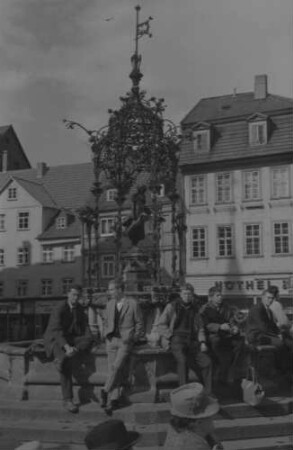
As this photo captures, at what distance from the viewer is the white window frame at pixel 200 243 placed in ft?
118

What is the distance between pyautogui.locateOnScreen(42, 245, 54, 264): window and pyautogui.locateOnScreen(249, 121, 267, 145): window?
643 inches

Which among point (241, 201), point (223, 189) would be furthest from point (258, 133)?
point (241, 201)

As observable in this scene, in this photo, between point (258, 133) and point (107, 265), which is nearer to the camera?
point (258, 133)

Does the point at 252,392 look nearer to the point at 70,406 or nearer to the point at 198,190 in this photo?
the point at 70,406

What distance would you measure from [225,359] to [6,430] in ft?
9.94

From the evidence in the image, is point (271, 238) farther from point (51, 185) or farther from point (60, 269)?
point (51, 185)

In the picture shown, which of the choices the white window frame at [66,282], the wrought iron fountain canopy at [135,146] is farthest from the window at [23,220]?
the wrought iron fountain canopy at [135,146]

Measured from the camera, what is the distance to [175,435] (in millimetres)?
3346

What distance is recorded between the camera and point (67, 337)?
8406 mm

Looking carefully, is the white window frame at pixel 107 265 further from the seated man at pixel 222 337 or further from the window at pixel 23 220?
the seated man at pixel 222 337

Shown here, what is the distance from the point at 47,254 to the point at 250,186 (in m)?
15.9

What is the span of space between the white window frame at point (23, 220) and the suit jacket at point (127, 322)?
3842cm

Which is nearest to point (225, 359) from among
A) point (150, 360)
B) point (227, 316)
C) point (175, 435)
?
point (227, 316)

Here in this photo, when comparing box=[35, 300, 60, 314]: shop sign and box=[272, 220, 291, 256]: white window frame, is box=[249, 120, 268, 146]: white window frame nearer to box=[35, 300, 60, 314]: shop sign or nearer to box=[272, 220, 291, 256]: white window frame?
box=[272, 220, 291, 256]: white window frame
